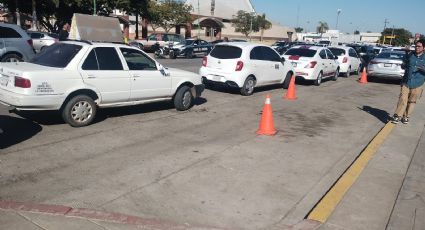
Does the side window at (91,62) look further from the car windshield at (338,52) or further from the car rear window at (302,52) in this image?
the car windshield at (338,52)

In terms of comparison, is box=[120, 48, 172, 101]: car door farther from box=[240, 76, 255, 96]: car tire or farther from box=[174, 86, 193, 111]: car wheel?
box=[240, 76, 255, 96]: car tire

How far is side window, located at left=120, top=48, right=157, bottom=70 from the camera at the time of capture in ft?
27.9

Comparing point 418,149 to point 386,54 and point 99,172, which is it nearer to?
point 99,172

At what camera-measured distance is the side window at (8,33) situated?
1322cm

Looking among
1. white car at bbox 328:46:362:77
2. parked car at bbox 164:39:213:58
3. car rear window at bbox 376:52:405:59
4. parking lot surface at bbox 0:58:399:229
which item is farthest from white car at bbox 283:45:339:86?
parked car at bbox 164:39:213:58

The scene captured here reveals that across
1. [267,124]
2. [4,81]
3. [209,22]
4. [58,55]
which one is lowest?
[267,124]

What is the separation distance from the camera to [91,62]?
7.83 m

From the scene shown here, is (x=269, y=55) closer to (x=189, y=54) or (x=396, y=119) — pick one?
(x=396, y=119)

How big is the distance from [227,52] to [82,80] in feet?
19.3

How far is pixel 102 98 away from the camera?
7992mm

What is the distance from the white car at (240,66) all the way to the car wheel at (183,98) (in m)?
2.60

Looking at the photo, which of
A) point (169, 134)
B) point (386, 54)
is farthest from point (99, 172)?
point (386, 54)

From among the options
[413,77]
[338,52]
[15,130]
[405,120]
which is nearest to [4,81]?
[15,130]

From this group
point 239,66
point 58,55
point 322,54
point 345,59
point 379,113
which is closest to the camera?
point 58,55
